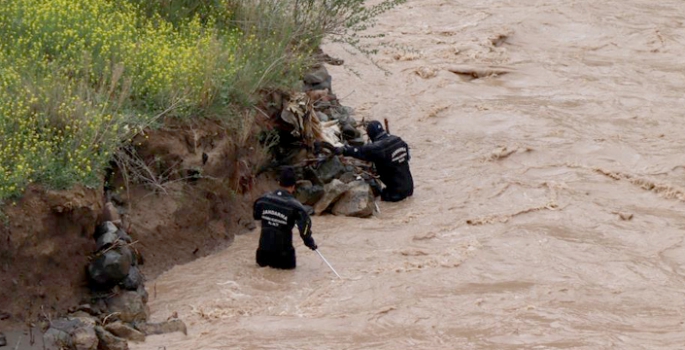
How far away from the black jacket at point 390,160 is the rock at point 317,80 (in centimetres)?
178

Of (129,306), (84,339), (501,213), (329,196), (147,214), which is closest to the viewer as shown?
(84,339)

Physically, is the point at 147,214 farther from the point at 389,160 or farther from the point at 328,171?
the point at 389,160

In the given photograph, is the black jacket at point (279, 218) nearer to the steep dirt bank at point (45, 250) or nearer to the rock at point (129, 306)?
the rock at point (129, 306)

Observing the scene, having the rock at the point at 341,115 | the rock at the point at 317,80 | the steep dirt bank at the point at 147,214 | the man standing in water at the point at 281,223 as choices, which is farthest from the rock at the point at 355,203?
the rock at the point at 317,80

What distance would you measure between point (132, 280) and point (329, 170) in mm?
3975

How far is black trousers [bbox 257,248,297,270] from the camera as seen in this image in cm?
1250

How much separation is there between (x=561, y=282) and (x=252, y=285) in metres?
2.99

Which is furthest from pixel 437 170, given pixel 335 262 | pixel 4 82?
pixel 4 82

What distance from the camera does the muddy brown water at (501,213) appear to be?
1116 centimetres

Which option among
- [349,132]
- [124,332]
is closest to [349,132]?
[349,132]

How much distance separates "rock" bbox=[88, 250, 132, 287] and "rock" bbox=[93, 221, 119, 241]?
0.26 meters

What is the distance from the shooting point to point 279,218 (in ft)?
40.7

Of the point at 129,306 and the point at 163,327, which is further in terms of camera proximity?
the point at 129,306

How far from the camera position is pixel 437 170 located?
16031mm
